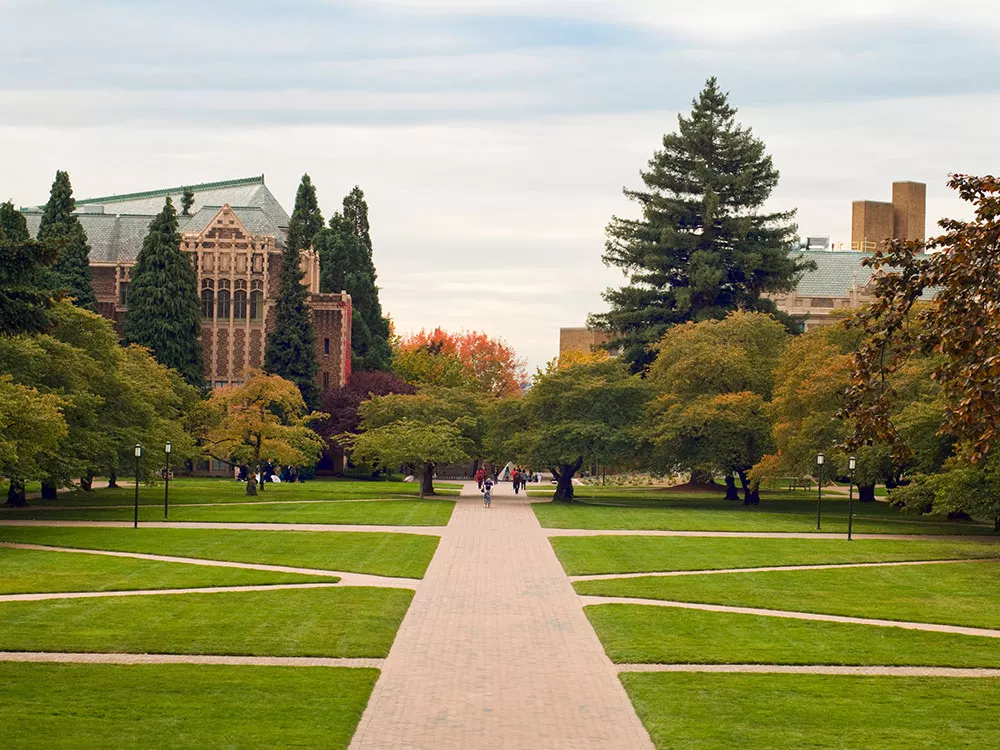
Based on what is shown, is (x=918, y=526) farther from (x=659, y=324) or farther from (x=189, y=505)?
(x=659, y=324)

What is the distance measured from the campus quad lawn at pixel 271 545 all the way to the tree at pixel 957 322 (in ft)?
57.8

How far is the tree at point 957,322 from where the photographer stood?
43.1 feet

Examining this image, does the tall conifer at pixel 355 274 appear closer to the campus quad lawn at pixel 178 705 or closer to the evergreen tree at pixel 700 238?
the evergreen tree at pixel 700 238

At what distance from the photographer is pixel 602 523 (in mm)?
48750

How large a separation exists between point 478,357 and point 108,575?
312ft

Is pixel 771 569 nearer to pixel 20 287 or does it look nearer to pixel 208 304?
pixel 20 287

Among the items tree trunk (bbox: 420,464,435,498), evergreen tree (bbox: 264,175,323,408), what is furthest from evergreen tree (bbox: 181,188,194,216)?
tree trunk (bbox: 420,464,435,498)

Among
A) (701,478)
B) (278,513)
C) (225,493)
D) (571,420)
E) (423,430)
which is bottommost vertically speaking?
(225,493)

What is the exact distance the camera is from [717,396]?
208ft

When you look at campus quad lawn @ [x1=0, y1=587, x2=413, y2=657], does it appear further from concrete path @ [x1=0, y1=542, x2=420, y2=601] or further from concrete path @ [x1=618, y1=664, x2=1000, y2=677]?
concrete path @ [x1=618, y1=664, x2=1000, y2=677]

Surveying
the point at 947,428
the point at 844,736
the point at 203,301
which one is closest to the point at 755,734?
the point at 844,736

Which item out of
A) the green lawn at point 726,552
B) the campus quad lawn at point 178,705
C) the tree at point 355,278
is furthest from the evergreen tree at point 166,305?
the campus quad lawn at point 178,705

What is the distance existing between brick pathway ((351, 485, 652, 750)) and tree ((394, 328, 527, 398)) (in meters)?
84.9

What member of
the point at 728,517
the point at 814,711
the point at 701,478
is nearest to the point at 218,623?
the point at 814,711
